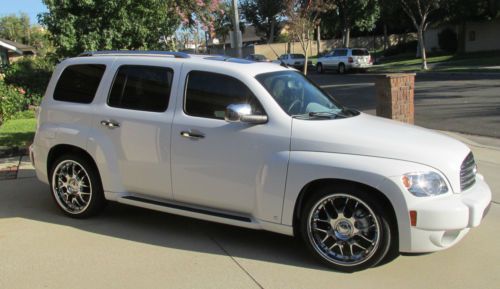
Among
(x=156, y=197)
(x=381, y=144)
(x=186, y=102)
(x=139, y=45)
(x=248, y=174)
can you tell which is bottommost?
(x=156, y=197)

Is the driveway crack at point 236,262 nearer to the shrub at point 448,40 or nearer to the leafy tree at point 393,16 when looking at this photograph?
the leafy tree at point 393,16

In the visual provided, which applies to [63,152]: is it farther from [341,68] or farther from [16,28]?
[16,28]

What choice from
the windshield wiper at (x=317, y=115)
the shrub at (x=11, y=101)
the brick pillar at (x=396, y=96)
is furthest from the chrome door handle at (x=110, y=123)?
the shrub at (x=11, y=101)

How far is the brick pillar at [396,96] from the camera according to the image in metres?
9.38

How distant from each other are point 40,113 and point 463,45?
4368 centimetres

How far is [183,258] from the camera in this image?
15.2ft

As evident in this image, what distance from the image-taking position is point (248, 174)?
15.0ft

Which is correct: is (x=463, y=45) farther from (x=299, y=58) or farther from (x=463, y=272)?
(x=463, y=272)

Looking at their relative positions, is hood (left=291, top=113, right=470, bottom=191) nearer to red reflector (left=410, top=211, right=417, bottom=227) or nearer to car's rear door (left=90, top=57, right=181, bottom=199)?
red reflector (left=410, top=211, right=417, bottom=227)

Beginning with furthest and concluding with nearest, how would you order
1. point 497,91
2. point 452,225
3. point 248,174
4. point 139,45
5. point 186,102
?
point 497,91
point 139,45
point 186,102
point 248,174
point 452,225

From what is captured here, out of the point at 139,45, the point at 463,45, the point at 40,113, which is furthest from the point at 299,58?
the point at 40,113

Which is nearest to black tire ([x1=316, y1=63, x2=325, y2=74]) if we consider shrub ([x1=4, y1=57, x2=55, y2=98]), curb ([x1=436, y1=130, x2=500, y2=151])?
shrub ([x1=4, y1=57, x2=55, y2=98])

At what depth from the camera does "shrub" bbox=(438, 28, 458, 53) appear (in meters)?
45.5

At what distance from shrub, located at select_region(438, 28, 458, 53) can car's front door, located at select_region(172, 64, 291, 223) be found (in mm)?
45064
